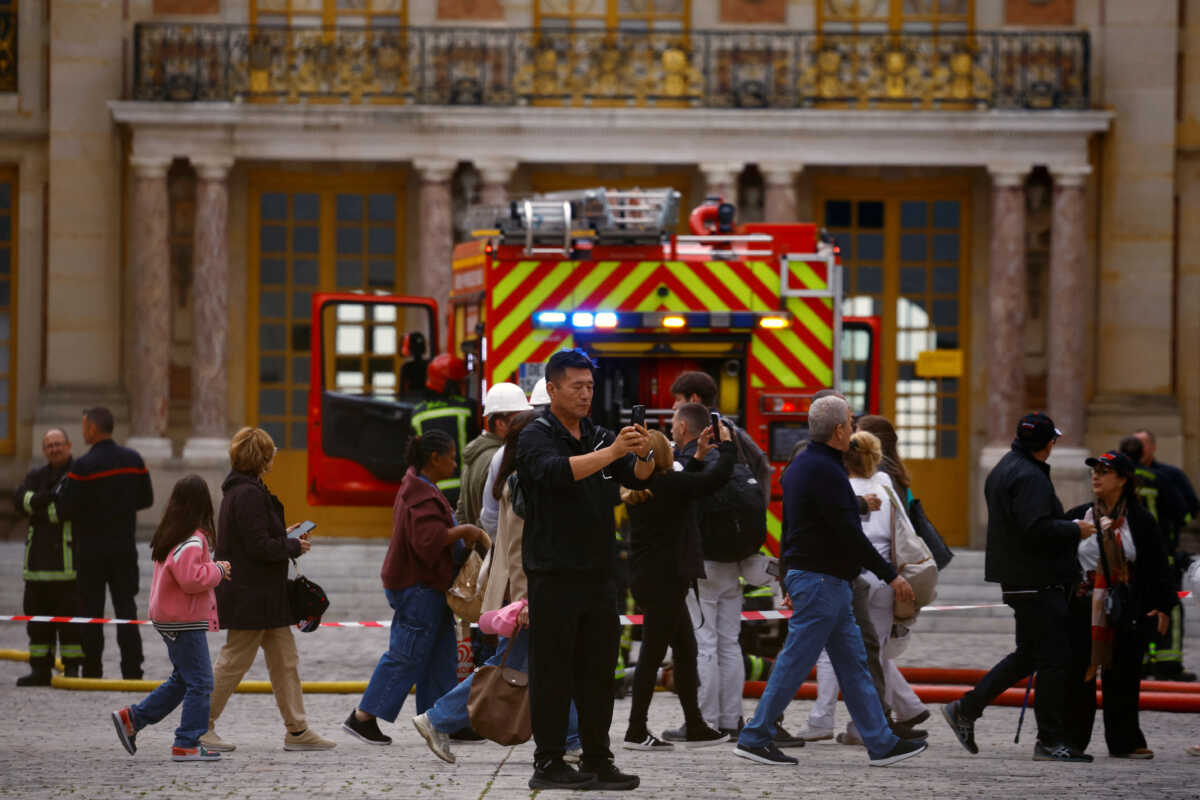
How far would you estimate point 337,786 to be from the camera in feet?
26.2

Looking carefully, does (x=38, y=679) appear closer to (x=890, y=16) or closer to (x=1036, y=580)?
(x=1036, y=580)

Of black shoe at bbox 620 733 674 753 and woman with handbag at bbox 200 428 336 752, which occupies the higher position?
woman with handbag at bbox 200 428 336 752

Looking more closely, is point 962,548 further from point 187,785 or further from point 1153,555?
point 187,785

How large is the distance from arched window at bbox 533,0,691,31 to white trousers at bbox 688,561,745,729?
493 inches

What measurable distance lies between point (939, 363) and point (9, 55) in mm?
10132

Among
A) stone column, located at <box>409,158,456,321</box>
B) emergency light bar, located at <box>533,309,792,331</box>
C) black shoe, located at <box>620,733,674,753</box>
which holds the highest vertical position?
stone column, located at <box>409,158,456,321</box>

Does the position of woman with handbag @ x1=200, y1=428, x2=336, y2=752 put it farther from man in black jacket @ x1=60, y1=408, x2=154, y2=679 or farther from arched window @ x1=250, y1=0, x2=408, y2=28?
arched window @ x1=250, y1=0, x2=408, y2=28

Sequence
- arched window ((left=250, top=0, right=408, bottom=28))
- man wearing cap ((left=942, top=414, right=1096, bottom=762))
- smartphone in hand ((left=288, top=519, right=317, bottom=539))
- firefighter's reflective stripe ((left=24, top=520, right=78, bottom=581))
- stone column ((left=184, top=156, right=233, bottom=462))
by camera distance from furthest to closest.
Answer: arched window ((left=250, top=0, right=408, bottom=28))
stone column ((left=184, top=156, right=233, bottom=462))
firefighter's reflective stripe ((left=24, top=520, right=78, bottom=581))
smartphone in hand ((left=288, top=519, right=317, bottom=539))
man wearing cap ((left=942, top=414, right=1096, bottom=762))

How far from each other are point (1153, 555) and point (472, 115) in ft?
40.8

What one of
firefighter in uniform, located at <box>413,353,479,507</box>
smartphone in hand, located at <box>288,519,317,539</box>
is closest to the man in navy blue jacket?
smartphone in hand, located at <box>288,519,317,539</box>

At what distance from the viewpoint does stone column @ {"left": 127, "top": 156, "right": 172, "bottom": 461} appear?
20.9m

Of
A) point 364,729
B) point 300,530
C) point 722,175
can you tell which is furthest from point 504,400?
point 722,175

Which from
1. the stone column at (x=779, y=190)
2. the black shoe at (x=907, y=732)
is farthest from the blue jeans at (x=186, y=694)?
the stone column at (x=779, y=190)

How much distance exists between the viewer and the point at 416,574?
9609mm
